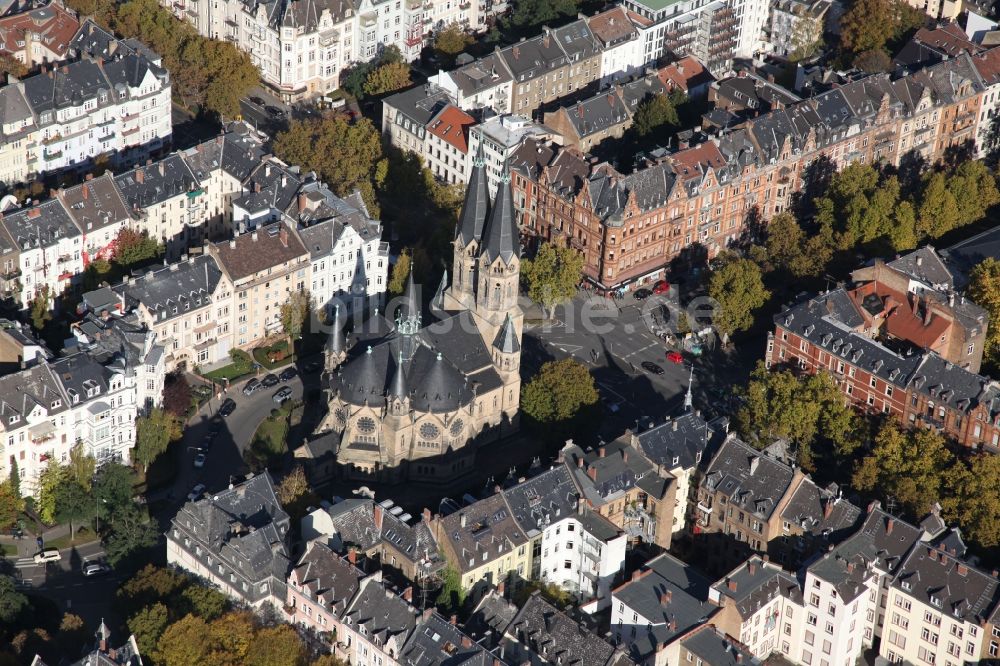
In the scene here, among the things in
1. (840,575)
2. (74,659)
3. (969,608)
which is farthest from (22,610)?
(969,608)

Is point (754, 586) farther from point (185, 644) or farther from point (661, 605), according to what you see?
point (185, 644)

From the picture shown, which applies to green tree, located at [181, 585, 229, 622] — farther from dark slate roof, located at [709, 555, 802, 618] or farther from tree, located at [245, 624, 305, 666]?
dark slate roof, located at [709, 555, 802, 618]

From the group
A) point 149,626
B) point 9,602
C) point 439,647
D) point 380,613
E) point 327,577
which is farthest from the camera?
point 9,602

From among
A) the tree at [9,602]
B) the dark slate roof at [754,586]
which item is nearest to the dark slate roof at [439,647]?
the dark slate roof at [754,586]

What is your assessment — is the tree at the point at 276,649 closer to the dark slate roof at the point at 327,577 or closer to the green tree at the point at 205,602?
the dark slate roof at the point at 327,577

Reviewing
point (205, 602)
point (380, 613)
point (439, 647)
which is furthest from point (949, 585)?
point (205, 602)

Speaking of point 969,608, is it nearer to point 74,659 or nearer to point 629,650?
point 629,650
